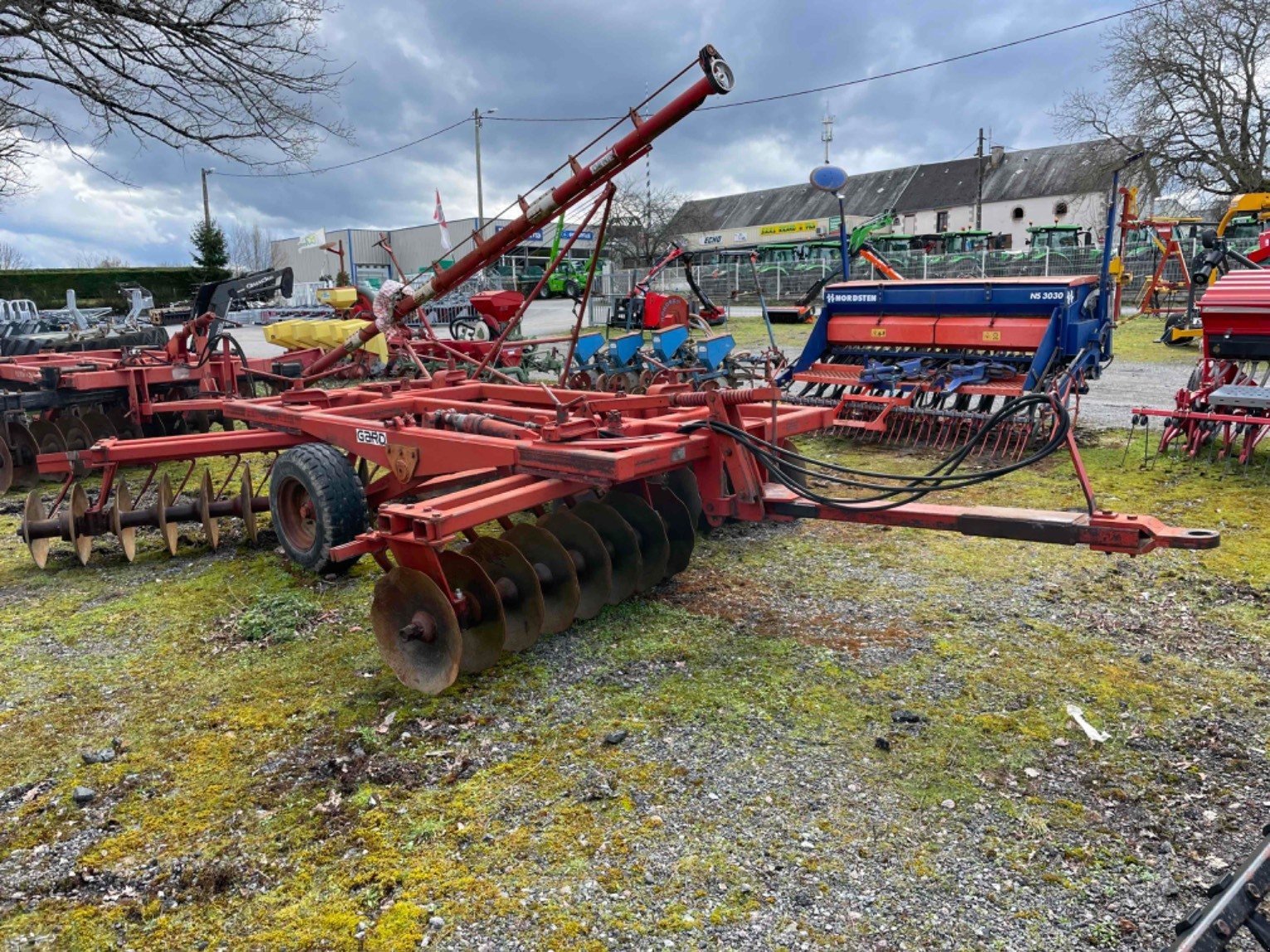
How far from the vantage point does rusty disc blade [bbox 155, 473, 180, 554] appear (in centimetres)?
517

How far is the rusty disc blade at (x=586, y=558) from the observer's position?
4.02 m

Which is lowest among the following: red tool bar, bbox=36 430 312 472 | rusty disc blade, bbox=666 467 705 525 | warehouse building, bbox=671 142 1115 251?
rusty disc blade, bbox=666 467 705 525

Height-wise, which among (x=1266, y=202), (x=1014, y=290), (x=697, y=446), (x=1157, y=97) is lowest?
(x=697, y=446)

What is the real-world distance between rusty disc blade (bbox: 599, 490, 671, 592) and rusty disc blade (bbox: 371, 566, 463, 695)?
1.14 m

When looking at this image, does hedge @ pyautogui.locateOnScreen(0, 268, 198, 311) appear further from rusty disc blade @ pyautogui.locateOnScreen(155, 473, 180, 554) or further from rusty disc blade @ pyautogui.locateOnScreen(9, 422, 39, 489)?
rusty disc blade @ pyautogui.locateOnScreen(155, 473, 180, 554)

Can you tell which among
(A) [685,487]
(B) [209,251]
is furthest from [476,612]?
(B) [209,251]

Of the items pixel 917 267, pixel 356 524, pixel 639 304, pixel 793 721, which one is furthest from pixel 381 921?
pixel 917 267

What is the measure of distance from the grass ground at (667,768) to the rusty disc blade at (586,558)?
125mm

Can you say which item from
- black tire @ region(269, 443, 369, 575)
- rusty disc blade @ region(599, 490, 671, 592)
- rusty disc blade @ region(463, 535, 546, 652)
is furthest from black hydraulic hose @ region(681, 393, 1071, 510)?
black tire @ region(269, 443, 369, 575)

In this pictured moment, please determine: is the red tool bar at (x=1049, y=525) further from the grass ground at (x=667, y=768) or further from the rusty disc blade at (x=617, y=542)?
the rusty disc blade at (x=617, y=542)

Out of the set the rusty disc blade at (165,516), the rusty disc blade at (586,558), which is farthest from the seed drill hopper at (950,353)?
the rusty disc blade at (165,516)

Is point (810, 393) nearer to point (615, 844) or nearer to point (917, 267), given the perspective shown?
point (615, 844)

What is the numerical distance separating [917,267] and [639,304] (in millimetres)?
15366

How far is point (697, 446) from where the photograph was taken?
12.7 feet
